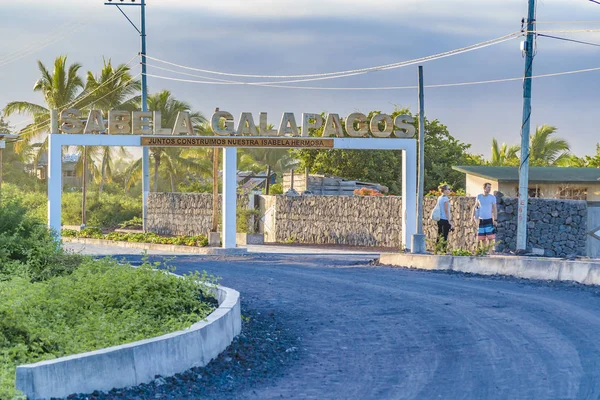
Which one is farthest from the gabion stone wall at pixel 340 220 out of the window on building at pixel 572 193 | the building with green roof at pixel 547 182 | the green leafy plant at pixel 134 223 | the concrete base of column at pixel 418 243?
the window on building at pixel 572 193

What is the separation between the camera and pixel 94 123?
89.7 ft

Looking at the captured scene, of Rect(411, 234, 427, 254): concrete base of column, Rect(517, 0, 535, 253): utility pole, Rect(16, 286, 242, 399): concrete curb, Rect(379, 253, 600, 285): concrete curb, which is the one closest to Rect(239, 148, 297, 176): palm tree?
Rect(411, 234, 427, 254): concrete base of column

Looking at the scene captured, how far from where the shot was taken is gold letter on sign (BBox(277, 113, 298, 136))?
28.0 metres

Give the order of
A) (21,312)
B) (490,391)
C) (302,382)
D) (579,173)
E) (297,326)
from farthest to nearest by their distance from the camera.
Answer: (579,173), (297,326), (21,312), (302,382), (490,391)

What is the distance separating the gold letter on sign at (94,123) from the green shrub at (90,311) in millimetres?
13440

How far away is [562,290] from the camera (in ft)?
52.3

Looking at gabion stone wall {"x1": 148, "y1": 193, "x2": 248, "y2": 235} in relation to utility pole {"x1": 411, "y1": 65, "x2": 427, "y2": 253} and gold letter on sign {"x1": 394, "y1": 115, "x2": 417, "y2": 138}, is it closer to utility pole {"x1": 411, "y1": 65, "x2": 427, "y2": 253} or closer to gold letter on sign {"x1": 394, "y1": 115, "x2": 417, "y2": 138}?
gold letter on sign {"x1": 394, "y1": 115, "x2": 417, "y2": 138}

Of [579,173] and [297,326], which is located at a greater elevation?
[579,173]

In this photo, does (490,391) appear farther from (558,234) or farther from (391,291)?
(558,234)

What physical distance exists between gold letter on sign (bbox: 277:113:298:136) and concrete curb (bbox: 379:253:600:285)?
7.72m

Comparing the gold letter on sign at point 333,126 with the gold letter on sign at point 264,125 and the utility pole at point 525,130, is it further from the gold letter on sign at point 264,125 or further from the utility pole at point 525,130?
the utility pole at point 525,130

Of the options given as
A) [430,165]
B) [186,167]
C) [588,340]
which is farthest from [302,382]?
[186,167]

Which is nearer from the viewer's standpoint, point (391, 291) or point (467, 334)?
point (467, 334)

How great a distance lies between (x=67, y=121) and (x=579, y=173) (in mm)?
23239
